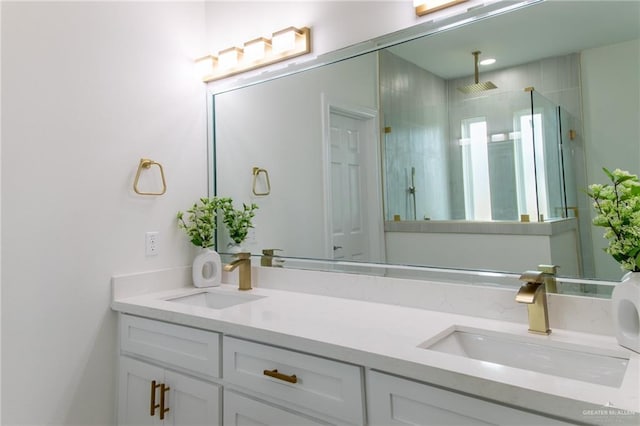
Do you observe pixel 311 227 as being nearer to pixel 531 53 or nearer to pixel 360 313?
pixel 360 313

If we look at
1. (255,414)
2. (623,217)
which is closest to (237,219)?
(255,414)

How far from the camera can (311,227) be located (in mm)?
1847

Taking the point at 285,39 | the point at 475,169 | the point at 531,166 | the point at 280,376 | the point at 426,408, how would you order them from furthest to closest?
the point at 285,39
the point at 475,169
the point at 531,166
the point at 280,376
the point at 426,408

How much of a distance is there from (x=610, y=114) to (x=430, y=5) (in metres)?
0.74

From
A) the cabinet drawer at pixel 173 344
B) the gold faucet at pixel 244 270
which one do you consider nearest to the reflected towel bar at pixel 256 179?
the gold faucet at pixel 244 270

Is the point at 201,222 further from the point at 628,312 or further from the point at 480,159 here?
the point at 628,312

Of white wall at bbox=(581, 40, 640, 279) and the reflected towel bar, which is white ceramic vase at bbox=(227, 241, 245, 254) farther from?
white wall at bbox=(581, 40, 640, 279)

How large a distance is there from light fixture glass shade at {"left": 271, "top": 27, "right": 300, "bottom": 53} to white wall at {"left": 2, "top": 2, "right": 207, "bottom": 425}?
0.58 metres

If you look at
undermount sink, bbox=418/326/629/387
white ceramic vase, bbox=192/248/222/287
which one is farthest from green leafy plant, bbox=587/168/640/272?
white ceramic vase, bbox=192/248/222/287

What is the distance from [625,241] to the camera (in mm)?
981

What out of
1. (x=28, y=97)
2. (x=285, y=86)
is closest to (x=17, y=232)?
(x=28, y=97)

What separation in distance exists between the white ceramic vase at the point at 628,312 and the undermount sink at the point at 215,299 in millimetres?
1325

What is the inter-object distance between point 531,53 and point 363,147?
683 millimetres

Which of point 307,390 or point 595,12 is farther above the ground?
point 595,12
